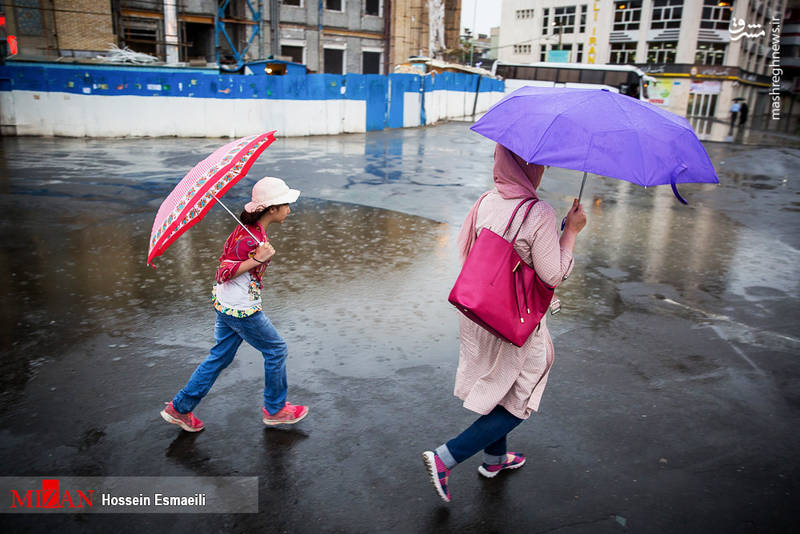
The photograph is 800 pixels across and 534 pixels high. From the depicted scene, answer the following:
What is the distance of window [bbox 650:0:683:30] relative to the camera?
2132 inches

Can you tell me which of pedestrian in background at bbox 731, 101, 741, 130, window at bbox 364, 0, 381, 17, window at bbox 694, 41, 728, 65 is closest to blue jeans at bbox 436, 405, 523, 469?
window at bbox 364, 0, 381, 17

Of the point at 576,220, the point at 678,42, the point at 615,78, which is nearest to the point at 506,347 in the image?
the point at 576,220

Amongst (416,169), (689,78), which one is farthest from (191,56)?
(689,78)

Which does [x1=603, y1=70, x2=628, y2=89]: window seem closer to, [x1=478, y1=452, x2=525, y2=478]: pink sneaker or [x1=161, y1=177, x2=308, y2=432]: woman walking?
[x1=478, y1=452, x2=525, y2=478]: pink sneaker

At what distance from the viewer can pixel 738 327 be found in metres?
5.33

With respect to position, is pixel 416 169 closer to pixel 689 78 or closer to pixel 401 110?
pixel 401 110

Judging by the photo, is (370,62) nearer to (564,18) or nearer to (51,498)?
(564,18)

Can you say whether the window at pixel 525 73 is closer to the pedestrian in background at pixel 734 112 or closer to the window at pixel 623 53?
the pedestrian in background at pixel 734 112

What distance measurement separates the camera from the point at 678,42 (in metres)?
54.2

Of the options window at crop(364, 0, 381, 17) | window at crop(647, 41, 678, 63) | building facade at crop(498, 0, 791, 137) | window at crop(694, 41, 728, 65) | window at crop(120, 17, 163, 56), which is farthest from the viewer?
window at crop(647, 41, 678, 63)

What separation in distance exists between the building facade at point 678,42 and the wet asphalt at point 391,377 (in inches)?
1879

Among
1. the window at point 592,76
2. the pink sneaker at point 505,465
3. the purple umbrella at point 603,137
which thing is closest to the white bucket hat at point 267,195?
the purple umbrella at point 603,137

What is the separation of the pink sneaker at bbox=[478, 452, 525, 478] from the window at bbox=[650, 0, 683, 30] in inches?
2433

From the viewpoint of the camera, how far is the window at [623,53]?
2293 inches
